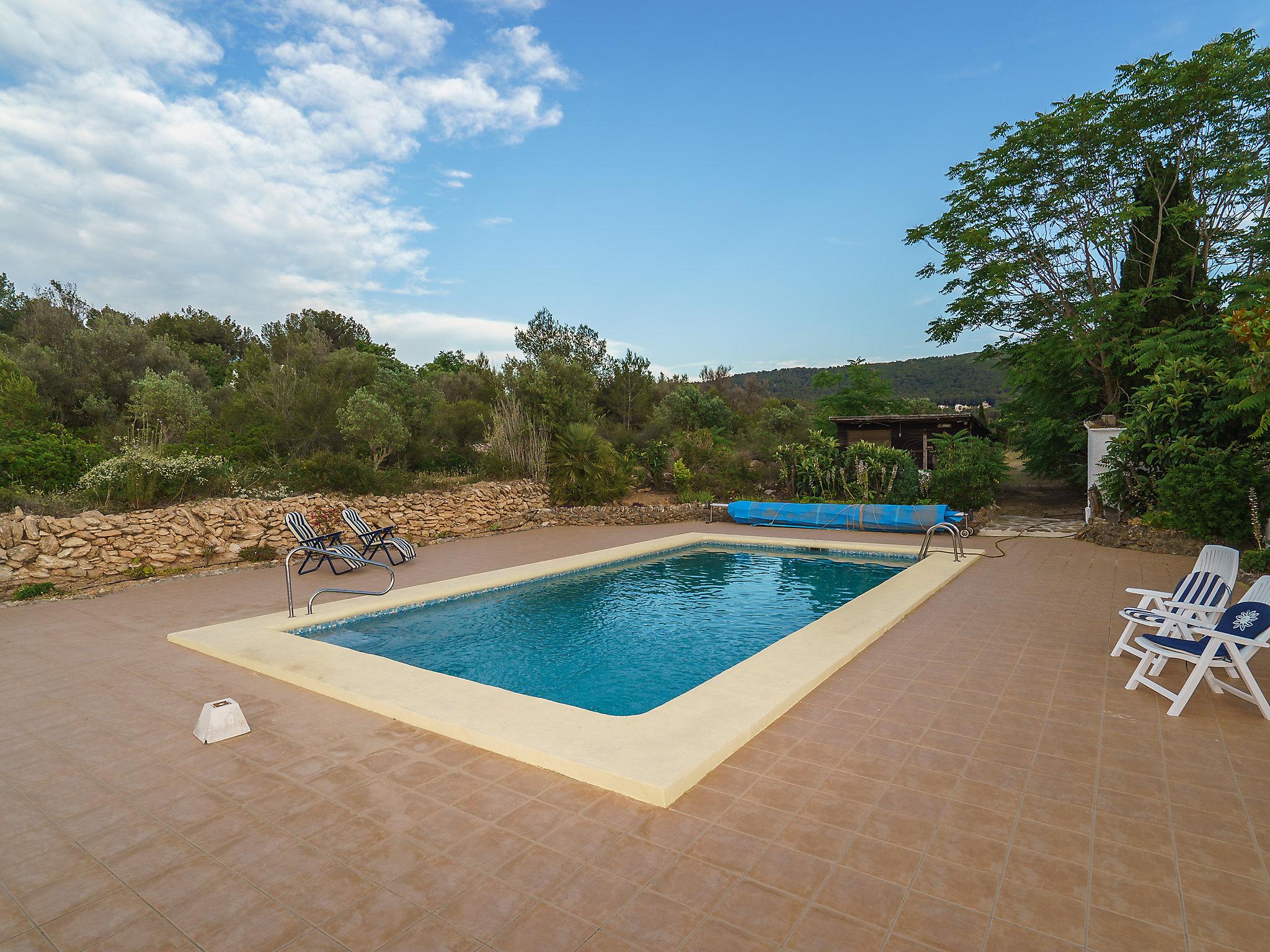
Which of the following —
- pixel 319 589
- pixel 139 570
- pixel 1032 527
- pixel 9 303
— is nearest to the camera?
pixel 319 589

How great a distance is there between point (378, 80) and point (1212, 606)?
12.5m

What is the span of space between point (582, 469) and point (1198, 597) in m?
10.2

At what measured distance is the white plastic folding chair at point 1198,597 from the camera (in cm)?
399

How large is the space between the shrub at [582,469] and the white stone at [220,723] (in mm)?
9732

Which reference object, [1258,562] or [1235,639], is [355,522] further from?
[1258,562]

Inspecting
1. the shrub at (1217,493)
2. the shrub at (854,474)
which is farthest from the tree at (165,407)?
the shrub at (1217,493)

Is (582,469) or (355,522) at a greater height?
(582,469)

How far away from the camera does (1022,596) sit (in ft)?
20.6

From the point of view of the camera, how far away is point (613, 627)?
608 cm

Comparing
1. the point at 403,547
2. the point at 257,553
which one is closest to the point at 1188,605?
the point at 403,547

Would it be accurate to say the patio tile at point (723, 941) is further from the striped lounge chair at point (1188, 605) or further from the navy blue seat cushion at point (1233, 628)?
the striped lounge chair at point (1188, 605)

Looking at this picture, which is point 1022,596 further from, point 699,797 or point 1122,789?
point 699,797

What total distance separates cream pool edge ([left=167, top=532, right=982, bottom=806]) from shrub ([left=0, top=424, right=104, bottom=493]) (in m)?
5.26

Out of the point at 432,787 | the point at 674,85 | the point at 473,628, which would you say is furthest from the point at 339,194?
the point at 432,787
